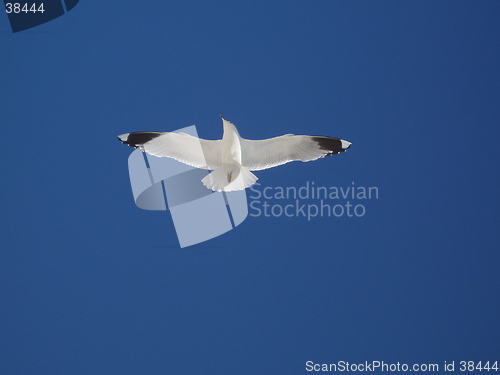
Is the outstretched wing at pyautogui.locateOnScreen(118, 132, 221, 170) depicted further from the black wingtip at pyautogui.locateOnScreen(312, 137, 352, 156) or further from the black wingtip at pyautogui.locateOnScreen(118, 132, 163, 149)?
the black wingtip at pyautogui.locateOnScreen(312, 137, 352, 156)

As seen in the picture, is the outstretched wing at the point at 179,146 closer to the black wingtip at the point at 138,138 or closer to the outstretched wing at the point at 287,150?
the black wingtip at the point at 138,138

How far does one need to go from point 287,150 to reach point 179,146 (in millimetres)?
632

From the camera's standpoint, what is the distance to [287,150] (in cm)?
445

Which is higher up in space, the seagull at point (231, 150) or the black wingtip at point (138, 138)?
the black wingtip at point (138, 138)

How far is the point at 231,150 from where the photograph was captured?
170 inches

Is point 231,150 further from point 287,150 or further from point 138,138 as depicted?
point 138,138

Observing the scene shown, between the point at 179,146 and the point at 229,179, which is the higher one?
the point at 179,146

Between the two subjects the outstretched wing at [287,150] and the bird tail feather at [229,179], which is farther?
the outstretched wing at [287,150]

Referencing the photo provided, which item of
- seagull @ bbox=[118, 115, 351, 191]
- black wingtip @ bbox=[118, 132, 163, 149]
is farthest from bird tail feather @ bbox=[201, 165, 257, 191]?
black wingtip @ bbox=[118, 132, 163, 149]

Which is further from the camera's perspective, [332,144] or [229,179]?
[332,144]

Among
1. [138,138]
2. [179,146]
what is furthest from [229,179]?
[138,138]

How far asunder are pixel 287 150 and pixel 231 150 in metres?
0.36

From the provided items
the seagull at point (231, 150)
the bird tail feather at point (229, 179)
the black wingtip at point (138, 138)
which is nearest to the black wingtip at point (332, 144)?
the seagull at point (231, 150)

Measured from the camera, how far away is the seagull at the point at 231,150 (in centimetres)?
431
